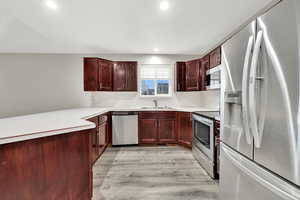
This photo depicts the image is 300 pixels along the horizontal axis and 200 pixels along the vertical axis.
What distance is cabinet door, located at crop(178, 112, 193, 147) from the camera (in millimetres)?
3459

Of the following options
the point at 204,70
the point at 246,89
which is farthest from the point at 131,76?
the point at 246,89

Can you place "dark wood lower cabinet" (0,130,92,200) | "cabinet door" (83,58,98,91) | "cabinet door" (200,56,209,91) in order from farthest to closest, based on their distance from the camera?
"cabinet door" (83,58,98,91) → "cabinet door" (200,56,209,91) → "dark wood lower cabinet" (0,130,92,200)

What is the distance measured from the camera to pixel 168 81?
15.2 ft

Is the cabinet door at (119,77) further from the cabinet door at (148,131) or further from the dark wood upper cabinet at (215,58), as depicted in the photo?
the dark wood upper cabinet at (215,58)

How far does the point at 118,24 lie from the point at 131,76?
5.33 feet

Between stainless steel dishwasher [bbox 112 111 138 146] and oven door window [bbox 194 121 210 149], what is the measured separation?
1463mm

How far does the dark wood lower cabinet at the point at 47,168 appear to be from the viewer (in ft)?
3.49

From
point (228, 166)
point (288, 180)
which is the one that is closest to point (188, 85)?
point (228, 166)

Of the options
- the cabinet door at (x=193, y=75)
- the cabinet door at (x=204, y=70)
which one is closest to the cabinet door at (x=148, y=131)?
the cabinet door at (x=193, y=75)

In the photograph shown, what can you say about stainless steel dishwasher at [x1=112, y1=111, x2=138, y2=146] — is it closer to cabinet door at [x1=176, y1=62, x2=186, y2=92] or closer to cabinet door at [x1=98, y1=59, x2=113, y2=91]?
cabinet door at [x1=98, y1=59, x2=113, y2=91]

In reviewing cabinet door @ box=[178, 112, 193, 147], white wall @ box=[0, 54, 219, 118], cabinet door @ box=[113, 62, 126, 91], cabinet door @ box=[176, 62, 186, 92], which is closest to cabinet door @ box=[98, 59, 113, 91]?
cabinet door @ box=[113, 62, 126, 91]

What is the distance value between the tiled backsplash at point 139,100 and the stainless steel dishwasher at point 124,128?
733 mm

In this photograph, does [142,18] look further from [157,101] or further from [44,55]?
[44,55]

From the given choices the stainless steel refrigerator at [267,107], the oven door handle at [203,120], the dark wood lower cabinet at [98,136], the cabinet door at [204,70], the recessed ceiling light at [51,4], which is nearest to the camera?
the stainless steel refrigerator at [267,107]
